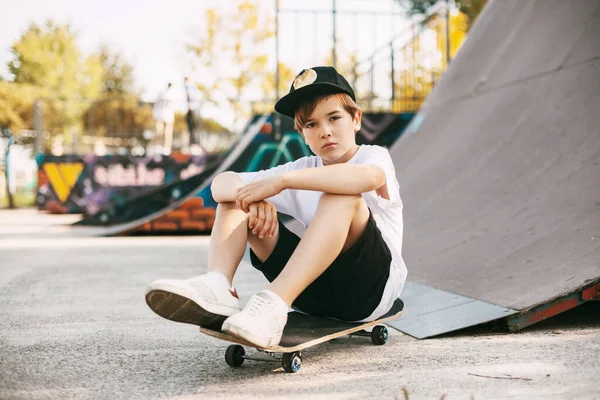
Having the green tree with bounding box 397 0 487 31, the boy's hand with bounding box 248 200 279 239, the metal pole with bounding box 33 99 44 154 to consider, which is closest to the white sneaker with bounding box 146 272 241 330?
the boy's hand with bounding box 248 200 279 239

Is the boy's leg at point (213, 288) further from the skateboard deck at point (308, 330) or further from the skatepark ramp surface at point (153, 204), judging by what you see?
the skatepark ramp surface at point (153, 204)

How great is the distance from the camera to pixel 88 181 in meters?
17.0

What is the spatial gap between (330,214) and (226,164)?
8.23 m

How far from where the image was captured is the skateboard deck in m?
2.23

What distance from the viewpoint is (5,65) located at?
31.6 m

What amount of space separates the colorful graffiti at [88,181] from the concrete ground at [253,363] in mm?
12798

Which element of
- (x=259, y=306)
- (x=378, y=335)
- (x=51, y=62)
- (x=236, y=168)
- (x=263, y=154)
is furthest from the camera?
(x=51, y=62)

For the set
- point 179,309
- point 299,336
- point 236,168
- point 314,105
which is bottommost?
point 299,336

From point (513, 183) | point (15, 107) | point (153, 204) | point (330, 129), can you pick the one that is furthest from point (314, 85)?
point (15, 107)

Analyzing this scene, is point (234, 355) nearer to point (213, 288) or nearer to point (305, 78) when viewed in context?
point (213, 288)

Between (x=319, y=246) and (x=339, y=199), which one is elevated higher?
(x=339, y=199)

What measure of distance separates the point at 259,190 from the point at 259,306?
0.42 m

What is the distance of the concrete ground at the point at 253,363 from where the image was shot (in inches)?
81.0

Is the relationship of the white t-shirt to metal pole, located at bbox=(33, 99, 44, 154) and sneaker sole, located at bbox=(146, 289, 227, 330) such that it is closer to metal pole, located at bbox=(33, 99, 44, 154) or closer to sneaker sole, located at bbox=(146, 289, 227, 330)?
sneaker sole, located at bbox=(146, 289, 227, 330)
